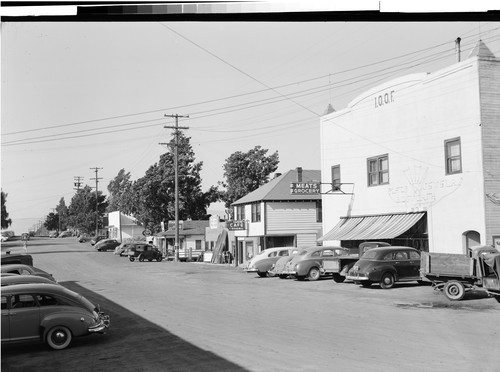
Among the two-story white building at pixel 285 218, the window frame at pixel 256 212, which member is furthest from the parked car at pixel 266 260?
the window frame at pixel 256 212

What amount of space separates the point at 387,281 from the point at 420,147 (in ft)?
23.2

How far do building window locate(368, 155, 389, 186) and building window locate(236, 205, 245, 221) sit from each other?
19162mm

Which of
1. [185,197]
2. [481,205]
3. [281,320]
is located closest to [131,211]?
[185,197]

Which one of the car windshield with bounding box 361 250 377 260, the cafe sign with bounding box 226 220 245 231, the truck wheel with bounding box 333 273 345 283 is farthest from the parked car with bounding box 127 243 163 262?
the car windshield with bounding box 361 250 377 260

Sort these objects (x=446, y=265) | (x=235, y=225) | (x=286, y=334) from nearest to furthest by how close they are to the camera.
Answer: (x=286, y=334), (x=446, y=265), (x=235, y=225)

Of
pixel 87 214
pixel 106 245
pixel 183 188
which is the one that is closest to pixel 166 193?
pixel 183 188

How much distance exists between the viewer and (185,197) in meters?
66.4

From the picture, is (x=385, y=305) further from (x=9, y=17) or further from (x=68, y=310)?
(x=9, y=17)

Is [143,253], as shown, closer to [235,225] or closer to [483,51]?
[235,225]

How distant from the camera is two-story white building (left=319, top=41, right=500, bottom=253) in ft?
72.5

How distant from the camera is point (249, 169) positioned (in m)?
59.5

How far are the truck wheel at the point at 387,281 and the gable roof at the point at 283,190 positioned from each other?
68.1ft

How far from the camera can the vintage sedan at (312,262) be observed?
85.3 ft

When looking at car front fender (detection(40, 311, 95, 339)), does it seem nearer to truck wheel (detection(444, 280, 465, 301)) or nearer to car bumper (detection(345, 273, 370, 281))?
truck wheel (detection(444, 280, 465, 301))
